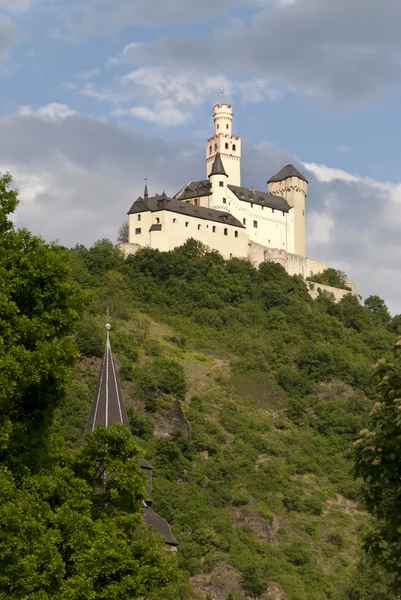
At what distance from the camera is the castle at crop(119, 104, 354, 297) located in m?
115

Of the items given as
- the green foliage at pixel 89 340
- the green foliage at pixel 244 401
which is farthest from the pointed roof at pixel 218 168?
the green foliage at pixel 89 340

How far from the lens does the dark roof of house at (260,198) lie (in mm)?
122887

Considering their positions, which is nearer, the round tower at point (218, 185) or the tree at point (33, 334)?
the tree at point (33, 334)

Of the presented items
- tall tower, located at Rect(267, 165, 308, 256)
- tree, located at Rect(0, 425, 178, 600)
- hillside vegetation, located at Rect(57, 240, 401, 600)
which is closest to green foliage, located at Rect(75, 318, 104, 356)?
hillside vegetation, located at Rect(57, 240, 401, 600)

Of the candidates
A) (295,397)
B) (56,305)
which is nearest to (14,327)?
(56,305)

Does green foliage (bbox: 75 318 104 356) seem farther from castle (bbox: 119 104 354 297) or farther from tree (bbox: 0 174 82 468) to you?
tree (bbox: 0 174 82 468)

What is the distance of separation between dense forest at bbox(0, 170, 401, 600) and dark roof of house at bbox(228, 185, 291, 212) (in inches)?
302

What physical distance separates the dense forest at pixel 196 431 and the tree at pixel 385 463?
38 millimetres

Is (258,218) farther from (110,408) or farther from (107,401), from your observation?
(110,408)

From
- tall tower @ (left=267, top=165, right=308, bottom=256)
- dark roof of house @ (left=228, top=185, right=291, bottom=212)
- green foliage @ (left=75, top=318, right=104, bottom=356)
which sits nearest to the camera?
green foliage @ (left=75, top=318, right=104, bottom=356)

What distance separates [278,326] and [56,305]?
3359 inches

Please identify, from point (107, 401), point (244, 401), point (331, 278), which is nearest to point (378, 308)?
point (331, 278)

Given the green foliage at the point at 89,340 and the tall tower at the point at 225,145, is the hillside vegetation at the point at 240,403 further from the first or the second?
the tall tower at the point at 225,145

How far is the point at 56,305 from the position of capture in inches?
1158
